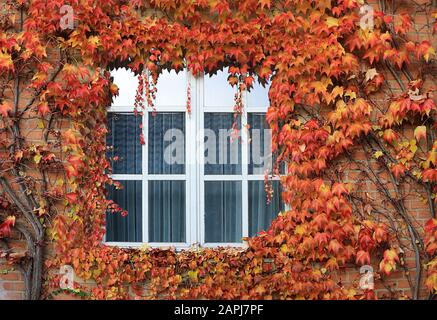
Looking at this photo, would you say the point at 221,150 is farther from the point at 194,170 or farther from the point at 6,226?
the point at 6,226

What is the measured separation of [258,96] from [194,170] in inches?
32.4

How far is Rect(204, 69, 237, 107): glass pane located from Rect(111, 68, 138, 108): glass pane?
0.61m

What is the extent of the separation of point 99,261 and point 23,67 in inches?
68.5

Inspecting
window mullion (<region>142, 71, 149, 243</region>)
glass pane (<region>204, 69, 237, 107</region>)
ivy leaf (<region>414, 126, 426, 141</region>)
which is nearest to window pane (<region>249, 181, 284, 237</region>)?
glass pane (<region>204, 69, 237, 107</region>)

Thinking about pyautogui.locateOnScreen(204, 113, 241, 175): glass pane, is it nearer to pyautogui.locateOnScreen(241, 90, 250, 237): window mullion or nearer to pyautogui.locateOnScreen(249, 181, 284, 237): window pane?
pyautogui.locateOnScreen(241, 90, 250, 237): window mullion

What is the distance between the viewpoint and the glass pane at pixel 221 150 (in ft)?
13.6

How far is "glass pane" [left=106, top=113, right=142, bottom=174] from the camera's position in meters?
4.18

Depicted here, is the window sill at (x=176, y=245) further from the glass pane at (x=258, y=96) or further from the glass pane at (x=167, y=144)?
the glass pane at (x=258, y=96)

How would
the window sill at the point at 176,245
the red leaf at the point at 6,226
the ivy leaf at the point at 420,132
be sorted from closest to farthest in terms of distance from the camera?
the ivy leaf at the point at 420,132 < the red leaf at the point at 6,226 < the window sill at the point at 176,245

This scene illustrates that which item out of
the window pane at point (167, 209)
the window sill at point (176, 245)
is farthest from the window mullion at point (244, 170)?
the window pane at point (167, 209)

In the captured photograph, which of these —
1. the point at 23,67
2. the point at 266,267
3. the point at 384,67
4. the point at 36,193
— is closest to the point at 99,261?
the point at 36,193

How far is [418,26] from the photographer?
4.09 m

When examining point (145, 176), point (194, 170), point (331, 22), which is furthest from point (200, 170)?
point (331, 22)

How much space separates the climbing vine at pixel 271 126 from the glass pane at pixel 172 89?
100 mm
